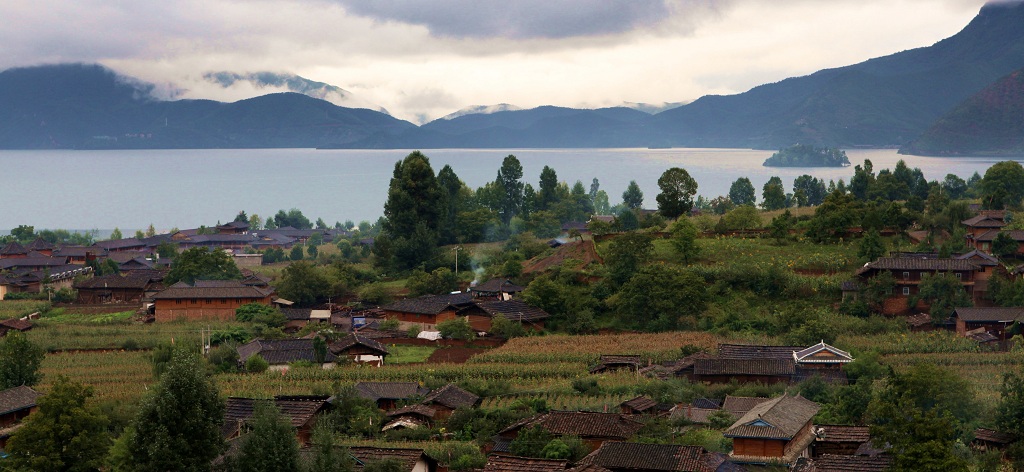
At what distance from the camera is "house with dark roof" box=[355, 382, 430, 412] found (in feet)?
93.8

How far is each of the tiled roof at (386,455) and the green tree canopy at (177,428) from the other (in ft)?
9.14

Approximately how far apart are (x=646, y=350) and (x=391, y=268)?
786 inches

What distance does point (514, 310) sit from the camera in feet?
132

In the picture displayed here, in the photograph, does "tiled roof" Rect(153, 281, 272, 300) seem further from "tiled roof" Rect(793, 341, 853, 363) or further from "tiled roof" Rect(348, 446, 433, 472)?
"tiled roof" Rect(348, 446, 433, 472)

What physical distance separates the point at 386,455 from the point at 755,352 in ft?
47.1

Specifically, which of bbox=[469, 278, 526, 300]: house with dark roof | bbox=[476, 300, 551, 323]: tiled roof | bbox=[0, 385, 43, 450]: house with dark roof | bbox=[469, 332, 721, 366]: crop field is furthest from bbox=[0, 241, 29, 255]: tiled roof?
bbox=[0, 385, 43, 450]: house with dark roof

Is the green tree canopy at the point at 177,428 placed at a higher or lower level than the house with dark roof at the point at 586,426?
higher

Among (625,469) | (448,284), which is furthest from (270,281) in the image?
(625,469)

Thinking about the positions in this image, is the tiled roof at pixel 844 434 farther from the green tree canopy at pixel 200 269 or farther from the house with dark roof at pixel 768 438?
the green tree canopy at pixel 200 269

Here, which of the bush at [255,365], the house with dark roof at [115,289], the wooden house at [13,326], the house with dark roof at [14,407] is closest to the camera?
the house with dark roof at [14,407]

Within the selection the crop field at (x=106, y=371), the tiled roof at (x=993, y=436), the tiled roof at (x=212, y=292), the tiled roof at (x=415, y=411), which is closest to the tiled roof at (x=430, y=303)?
the tiled roof at (x=212, y=292)

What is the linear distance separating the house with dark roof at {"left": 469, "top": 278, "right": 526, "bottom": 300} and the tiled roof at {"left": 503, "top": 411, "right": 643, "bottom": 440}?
61.0 feet

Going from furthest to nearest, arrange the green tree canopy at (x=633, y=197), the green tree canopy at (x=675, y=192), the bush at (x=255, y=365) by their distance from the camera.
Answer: the green tree canopy at (x=633, y=197) → the green tree canopy at (x=675, y=192) → the bush at (x=255, y=365)

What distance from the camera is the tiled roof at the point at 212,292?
1697 inches
